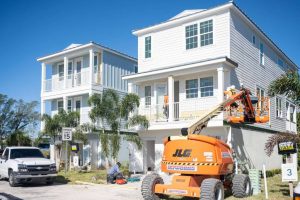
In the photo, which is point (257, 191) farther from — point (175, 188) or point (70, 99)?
point (70, 99)

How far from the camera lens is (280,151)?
12.5 metres

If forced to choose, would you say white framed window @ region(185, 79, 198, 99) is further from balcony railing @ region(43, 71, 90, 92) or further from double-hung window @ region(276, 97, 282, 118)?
balcony railing @ region(43, 71, 90, 92)

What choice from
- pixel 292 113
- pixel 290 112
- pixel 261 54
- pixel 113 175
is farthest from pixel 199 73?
pixel 292 113

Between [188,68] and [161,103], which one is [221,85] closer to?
[188,68]

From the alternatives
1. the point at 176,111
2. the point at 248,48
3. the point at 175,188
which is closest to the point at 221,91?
the point at 176,111

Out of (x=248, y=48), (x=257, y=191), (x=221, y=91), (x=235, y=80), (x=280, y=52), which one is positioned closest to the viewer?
(x=257, y=191)

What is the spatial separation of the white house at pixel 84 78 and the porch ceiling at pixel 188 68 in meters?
6.30

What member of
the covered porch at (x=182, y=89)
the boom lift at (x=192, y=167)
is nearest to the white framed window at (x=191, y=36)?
the covered porch at (x=182, y=89)

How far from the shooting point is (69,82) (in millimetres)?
28984

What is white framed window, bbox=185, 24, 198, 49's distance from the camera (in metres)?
21.8

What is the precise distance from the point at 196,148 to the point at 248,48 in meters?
13.3

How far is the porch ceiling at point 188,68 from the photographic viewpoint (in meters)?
18.7


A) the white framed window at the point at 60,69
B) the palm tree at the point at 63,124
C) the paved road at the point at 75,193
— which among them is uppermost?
the white framed window at the point at 60,69

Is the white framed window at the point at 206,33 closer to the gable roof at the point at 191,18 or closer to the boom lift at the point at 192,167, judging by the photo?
the gable roof at the point at 191,18
